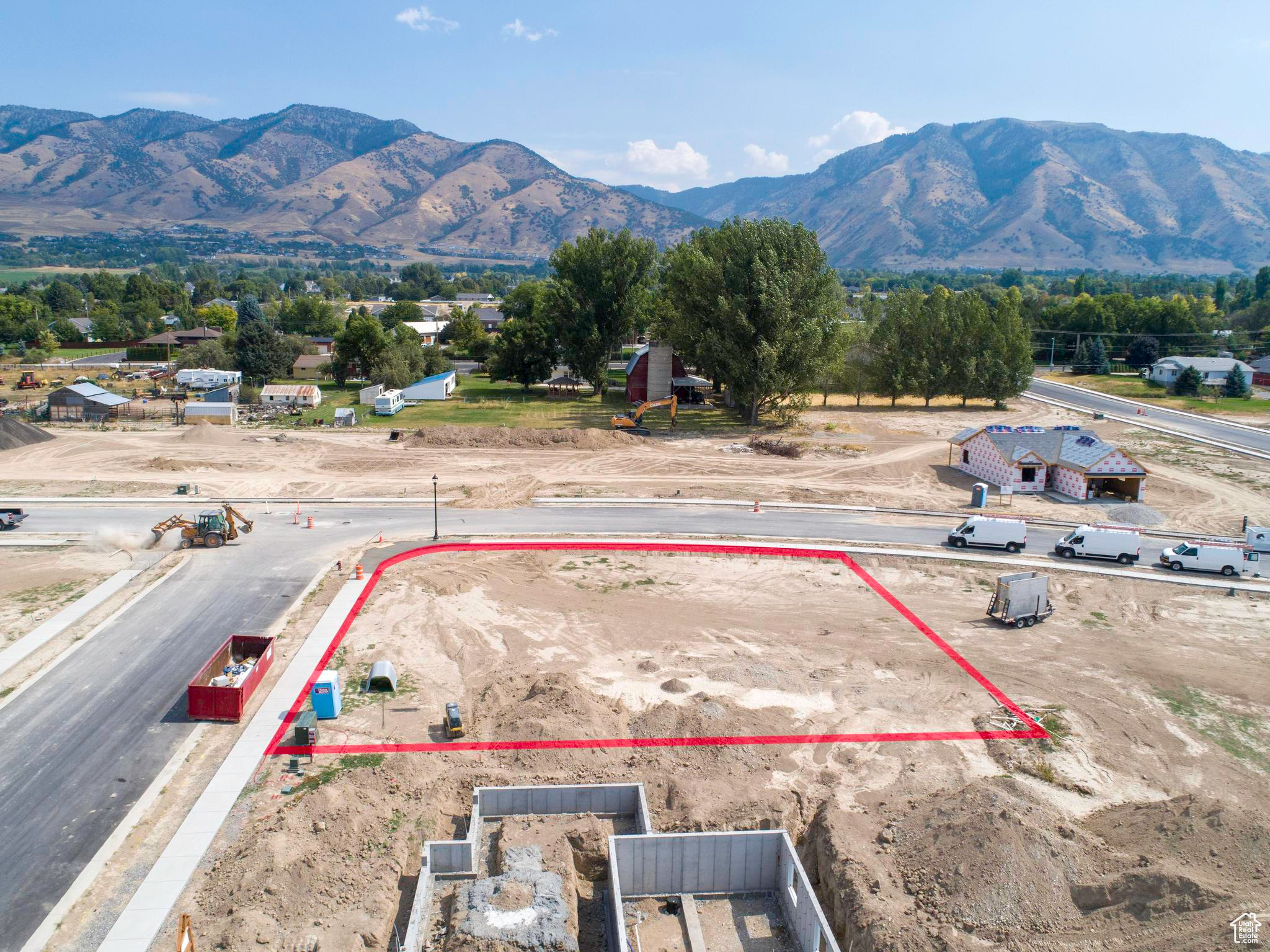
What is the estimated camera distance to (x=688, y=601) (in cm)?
3309

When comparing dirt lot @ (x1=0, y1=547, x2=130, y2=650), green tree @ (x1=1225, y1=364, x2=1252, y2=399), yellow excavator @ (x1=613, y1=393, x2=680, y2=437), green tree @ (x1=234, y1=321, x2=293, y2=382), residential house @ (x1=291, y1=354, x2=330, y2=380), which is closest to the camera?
dirt lot @ (x1=0, y1=547, x2=130, y2=650)

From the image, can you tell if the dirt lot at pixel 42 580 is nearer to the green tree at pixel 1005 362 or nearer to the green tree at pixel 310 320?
the green tree at pixel 1005 362

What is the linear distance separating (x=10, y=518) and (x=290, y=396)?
36.6 metres

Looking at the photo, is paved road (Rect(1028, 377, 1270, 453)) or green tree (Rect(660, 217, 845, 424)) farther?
paved road (Rect(1028, 377, 1270, 453))

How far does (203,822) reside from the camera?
1878cm

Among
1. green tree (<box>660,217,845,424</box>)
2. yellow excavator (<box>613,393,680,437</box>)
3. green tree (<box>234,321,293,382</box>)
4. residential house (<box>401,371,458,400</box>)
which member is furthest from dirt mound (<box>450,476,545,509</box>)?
green tree (<box>234,321,293,382</box>)

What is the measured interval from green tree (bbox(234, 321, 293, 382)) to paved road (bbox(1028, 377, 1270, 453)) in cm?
8612

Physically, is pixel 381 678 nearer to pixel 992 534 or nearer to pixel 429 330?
pixel 992 534

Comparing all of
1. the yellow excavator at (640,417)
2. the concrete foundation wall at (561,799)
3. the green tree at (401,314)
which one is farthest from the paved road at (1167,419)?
the green tree at (401,314)

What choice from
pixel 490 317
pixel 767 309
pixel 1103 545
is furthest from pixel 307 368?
pixel 1103 545

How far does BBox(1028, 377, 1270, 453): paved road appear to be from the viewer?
6869cm

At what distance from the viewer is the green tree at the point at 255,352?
288ft

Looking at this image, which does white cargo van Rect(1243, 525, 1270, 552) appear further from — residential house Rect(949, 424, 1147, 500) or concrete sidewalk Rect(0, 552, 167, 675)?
concrete sidewalk Rect(0, 552, 167, 675)

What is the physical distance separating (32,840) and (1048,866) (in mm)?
21626
